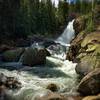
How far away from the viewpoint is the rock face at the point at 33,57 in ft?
53.6

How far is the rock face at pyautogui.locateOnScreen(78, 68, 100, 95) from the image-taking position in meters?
10.5

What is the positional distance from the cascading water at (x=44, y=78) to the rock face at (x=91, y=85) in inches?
20.2

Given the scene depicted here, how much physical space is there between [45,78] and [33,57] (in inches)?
125

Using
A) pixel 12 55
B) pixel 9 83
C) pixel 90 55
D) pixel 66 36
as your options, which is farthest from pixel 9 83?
pixel 66 36

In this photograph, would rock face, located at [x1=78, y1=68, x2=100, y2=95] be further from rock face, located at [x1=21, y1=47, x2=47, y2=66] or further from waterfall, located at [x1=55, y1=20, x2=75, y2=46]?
waterfall, located at [x1=55, y1=20, x2=75, y2=46]

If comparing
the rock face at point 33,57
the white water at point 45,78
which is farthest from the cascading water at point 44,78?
the rock face at point 33,57

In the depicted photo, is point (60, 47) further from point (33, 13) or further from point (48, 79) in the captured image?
point (33, 13)

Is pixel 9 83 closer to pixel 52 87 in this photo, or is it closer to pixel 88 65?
pixel 52 87

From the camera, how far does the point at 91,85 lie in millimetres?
10609

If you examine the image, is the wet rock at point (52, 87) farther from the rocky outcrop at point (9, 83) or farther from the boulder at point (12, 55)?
the boulder at point (12, 55)

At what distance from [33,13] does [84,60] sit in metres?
22.0

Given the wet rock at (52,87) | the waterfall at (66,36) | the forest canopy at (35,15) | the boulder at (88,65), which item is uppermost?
the boulder at (88,65)

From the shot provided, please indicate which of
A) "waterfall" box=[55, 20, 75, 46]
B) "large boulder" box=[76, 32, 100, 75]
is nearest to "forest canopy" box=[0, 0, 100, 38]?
"waterfall" box=[55, 20, 75, 46]

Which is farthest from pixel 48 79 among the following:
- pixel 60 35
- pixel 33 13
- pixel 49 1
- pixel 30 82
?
pixel 49 1
